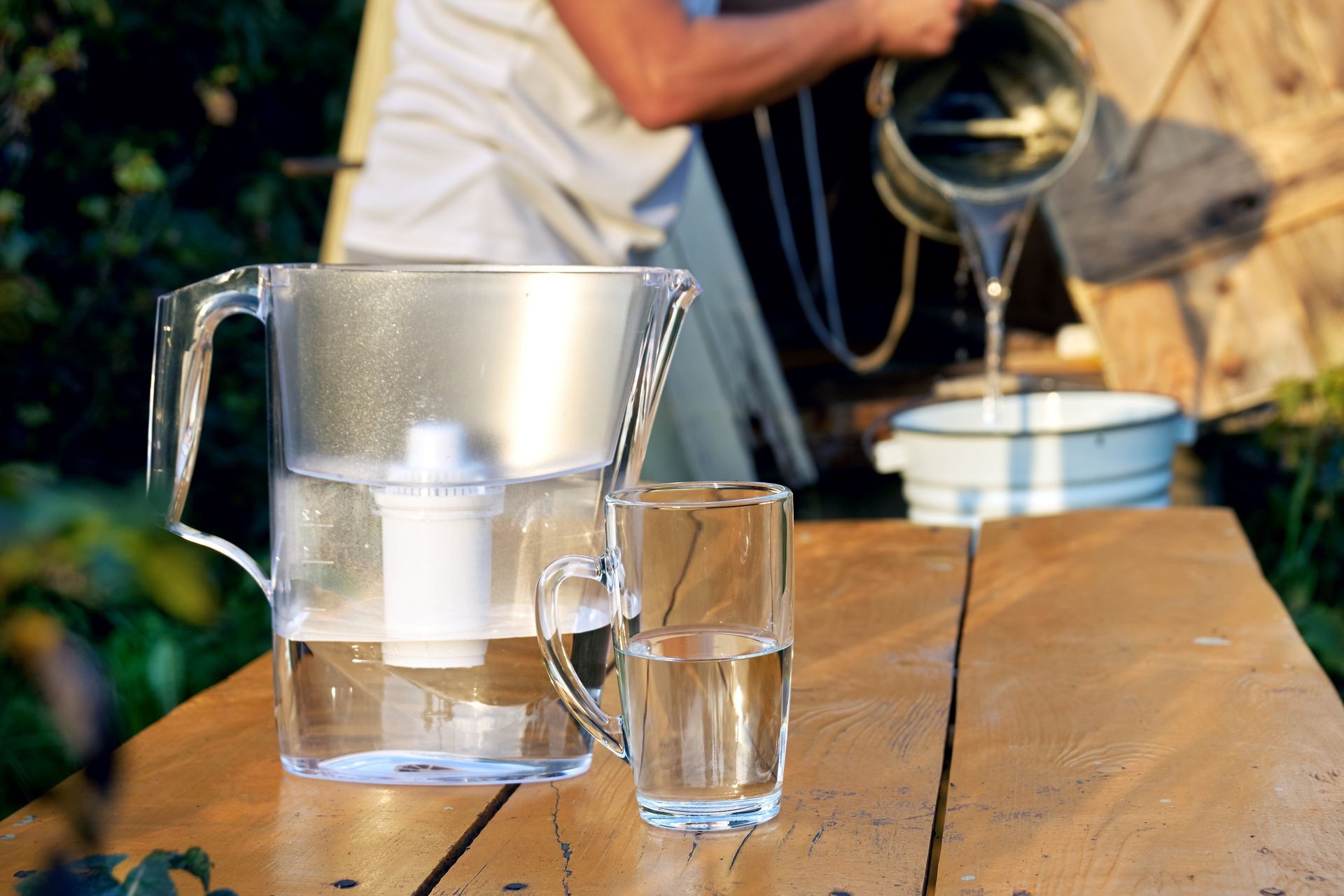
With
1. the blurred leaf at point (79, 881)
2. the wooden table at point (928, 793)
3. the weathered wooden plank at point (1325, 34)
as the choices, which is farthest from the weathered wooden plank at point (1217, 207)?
the blurred leaf at point (79, 881)

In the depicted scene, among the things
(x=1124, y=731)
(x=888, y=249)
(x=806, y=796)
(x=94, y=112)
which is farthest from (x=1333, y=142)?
(x=94, y=112)

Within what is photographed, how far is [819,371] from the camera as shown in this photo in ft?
10.7

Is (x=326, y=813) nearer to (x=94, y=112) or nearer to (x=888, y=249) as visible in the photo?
(x=94, y=112)

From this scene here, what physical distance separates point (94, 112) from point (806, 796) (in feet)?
9.40

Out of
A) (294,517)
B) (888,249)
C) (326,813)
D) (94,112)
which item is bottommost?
(326,813)

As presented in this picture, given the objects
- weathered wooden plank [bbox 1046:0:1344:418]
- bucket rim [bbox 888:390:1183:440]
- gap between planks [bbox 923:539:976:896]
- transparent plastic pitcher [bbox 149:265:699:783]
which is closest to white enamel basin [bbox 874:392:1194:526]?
bucket rim [bbox 888:390:1183:440]

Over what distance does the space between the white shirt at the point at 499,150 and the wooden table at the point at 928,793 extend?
27.9 inches

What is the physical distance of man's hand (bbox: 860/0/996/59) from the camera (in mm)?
1598

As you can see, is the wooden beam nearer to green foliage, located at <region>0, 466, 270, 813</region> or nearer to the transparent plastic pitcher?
green foliage, located at <region>0, 466, 270, 813</region>

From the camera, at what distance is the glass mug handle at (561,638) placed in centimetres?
59

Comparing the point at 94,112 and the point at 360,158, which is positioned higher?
the point at 94,112

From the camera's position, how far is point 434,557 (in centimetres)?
62

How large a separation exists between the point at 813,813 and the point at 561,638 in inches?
5.4

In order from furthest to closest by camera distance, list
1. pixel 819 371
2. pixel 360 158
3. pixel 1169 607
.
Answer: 1. pixel 819 371
2. pixel 360 158
3. pixel 1169 607
